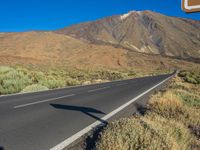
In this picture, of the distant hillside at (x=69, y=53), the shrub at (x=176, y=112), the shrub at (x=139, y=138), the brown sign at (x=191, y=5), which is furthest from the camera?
the distant hillside at (x=69, y=53)

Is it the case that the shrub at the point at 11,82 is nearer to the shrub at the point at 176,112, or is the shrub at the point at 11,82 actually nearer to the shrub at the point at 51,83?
the shrub at the point at 51,83

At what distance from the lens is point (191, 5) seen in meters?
3.95

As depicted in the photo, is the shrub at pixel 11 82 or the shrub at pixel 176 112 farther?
the shrub at pixel 11 82

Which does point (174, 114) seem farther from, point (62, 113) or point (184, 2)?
point (184, 2)

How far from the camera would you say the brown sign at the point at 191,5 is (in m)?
3.90

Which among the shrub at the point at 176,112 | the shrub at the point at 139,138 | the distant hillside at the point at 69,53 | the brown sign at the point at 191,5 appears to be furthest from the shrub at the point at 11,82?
the distant hillside at the point at 69,53

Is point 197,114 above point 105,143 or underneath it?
underneath

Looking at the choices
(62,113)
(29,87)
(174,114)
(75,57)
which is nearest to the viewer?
(174,114)

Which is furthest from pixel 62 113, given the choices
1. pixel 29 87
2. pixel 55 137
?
pixel 29 87

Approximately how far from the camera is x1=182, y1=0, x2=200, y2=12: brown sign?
3.90m

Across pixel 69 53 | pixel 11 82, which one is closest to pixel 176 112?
pixel 11 82

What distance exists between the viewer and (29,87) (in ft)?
69.9

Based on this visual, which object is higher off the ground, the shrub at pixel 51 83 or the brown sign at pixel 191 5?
the brown sign at pixel 191 5

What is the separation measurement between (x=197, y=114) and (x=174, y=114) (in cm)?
88
